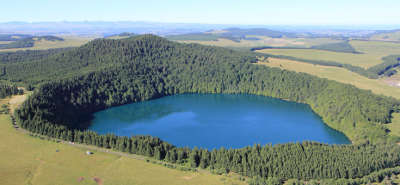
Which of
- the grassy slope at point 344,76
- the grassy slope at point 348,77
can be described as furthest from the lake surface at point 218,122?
the grassy slope at point 344,76

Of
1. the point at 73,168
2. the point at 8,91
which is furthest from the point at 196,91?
the point at 73,168

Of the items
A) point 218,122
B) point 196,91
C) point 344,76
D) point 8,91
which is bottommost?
point 218,122

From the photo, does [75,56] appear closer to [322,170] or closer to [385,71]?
[322,170]

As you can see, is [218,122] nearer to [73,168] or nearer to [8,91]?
[73,168]

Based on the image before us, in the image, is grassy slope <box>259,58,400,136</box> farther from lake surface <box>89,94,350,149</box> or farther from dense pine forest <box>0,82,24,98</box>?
dense pine forest <box>0,82,24,98</box>

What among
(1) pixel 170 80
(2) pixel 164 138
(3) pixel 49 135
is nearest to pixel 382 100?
(2) pixel 164 138

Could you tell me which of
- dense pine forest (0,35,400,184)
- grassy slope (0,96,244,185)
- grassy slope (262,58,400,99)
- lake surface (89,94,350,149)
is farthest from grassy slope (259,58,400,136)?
grassy slope (0,96,244,185)
